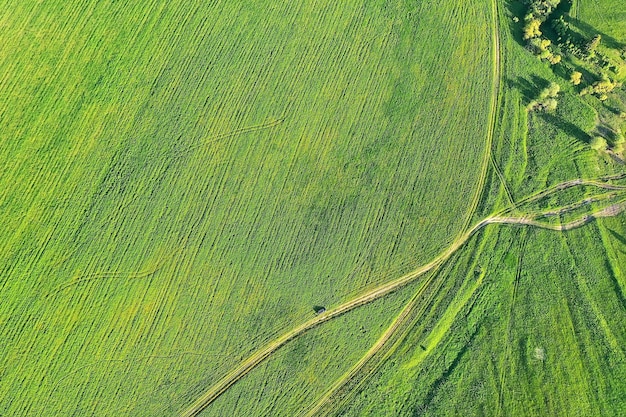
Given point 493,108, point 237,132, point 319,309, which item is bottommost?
point 319,309

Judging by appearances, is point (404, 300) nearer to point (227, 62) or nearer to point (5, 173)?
point (227, 62)

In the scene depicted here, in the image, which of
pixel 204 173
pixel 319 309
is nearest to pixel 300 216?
pixel 319 309

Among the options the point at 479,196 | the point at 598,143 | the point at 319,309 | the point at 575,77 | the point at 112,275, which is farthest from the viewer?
the point at 575,77

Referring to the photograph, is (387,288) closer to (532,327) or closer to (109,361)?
(532,327)

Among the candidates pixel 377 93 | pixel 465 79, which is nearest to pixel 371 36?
pixel 377 93

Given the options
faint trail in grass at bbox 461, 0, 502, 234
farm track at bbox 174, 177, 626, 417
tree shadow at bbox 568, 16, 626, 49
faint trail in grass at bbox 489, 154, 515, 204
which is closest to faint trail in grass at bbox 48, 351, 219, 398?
farm track at bbox 174, 177, 626, 417

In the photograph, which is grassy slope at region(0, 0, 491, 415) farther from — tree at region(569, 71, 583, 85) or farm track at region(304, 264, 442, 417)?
tree at region(569, 71, 583, 85)

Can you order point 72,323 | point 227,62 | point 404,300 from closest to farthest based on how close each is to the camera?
point 72,323, point 404,300, point 227,62
